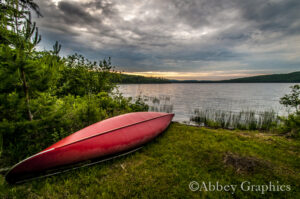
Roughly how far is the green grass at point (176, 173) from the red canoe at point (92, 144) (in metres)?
0.21

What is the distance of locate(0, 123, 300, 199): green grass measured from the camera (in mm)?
1878

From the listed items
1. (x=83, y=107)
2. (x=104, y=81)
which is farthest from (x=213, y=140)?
(x=104, y=81)

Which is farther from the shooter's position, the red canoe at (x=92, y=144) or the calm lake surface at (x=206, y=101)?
the calm lake surface at (x=206, y=101)

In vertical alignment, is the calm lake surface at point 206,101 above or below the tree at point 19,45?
below

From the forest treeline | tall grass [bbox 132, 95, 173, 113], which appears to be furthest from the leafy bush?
the forest treeline

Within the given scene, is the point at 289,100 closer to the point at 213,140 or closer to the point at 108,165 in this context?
the point at 213,140

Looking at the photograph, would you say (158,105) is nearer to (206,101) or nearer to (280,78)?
(206,101)

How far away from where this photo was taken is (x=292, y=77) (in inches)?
3270

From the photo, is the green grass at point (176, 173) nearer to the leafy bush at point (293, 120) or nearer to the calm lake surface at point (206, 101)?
the leafy bush at point (293, 120)

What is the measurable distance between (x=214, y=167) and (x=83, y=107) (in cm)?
378

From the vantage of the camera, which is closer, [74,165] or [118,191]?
[118,191]

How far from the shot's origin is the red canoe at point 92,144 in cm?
200

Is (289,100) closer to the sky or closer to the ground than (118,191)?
closer to the sky

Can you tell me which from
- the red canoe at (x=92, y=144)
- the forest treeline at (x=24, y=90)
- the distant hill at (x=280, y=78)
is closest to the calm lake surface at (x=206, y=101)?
the red canoe at (x=92, y=144)
